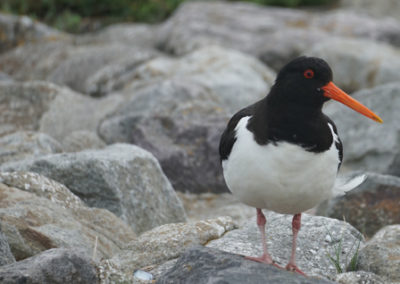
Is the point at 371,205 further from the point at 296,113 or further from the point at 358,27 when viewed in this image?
the point at 358,27

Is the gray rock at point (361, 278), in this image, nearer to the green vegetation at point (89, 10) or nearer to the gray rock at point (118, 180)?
the gray rock at point (118, 180)

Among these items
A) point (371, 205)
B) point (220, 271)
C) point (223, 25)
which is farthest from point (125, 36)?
point (220, 271)

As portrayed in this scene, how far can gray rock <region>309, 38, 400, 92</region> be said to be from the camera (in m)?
13.9

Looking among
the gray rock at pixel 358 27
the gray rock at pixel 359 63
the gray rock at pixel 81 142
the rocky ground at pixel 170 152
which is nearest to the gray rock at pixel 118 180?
the rocky ground at pixel 170 152

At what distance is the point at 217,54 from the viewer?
13.2 metres

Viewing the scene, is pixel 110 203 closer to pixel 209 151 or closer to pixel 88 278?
pixel 88 278

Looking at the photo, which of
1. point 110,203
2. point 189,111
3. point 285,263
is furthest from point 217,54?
point 285,263

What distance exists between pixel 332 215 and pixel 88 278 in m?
4.09

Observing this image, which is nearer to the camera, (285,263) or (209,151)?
(285,263)

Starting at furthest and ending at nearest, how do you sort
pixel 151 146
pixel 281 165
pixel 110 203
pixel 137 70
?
pixel 137 70, pixel 151 146, pixel 110 203, pixel 281 165

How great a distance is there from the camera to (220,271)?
469cm

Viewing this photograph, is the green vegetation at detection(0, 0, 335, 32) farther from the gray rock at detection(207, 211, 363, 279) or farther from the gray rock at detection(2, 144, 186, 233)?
the gray rock at detection(207, 211, 363, 279)

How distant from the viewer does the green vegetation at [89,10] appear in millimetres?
19156

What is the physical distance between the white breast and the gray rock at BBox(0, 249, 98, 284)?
49.9 inches
